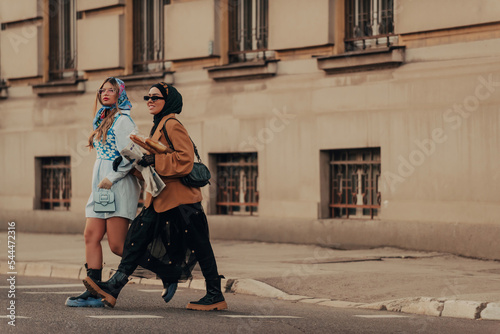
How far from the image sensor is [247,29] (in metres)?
16.4

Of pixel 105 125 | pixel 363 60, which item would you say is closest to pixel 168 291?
pixel 105 125

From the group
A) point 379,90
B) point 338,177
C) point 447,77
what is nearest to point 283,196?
point 338,177

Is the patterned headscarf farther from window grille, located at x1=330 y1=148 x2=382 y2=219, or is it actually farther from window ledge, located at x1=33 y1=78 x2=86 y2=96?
window ledge, located at x1=33 y1=78 x2=86 y2=96

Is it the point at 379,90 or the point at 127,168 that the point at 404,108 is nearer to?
the point at 379,90

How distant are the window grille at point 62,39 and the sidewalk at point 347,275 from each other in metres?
5.08

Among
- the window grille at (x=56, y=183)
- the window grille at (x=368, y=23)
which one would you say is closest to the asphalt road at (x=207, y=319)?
the window grille at (x=368, y=23)

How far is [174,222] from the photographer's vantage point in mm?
8484

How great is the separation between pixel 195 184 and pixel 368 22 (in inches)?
279

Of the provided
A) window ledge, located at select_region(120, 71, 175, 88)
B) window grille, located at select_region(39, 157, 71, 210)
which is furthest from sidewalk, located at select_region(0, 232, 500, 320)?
window grille, located at select_region(39, 157, 71, 210)

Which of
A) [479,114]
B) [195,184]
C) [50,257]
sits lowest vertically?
[50,257]

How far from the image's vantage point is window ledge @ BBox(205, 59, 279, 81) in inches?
612

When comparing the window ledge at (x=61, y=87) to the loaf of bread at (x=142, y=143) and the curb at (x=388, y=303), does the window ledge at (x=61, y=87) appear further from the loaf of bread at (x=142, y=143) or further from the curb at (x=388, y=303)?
the loaf of bread at (x=142, y=143)

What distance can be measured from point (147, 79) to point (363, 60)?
14.6ft

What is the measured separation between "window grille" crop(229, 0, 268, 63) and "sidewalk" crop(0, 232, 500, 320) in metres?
3.11
